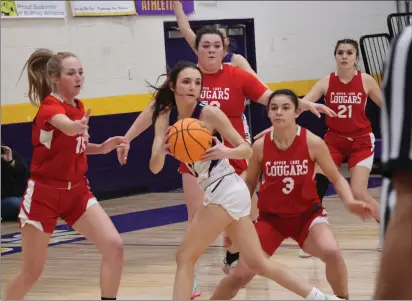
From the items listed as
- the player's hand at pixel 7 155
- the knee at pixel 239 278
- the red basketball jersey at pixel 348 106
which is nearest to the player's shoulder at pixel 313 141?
the knee at pixel 239 278

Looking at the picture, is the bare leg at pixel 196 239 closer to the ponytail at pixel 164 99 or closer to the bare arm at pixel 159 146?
the bare arm at pixel 159 146

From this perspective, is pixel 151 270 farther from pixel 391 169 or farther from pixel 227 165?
pixel 391 169

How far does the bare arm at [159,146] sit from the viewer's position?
522 cm

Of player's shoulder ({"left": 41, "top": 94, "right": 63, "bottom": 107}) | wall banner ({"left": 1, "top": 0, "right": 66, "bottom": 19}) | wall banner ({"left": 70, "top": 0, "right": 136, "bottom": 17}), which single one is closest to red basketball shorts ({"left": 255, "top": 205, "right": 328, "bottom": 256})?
player's shoulder ({"left": 41, "top": 94, "right": 63, "bottom": 107})

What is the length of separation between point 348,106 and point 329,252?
2777mm

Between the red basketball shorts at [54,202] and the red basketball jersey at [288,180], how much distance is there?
1.05 m

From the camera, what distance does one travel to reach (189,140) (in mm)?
5039

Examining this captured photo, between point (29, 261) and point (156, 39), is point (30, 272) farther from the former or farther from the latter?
point (156, 39)

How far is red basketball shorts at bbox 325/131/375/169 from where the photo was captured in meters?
7.65

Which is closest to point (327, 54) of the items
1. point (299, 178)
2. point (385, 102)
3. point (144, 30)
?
point (144, 30)

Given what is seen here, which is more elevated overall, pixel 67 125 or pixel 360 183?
pixel 67 125

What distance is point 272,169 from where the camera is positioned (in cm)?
560

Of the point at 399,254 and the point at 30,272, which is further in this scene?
the point at 30,272

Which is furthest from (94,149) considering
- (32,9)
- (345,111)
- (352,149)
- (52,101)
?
(32,9)
